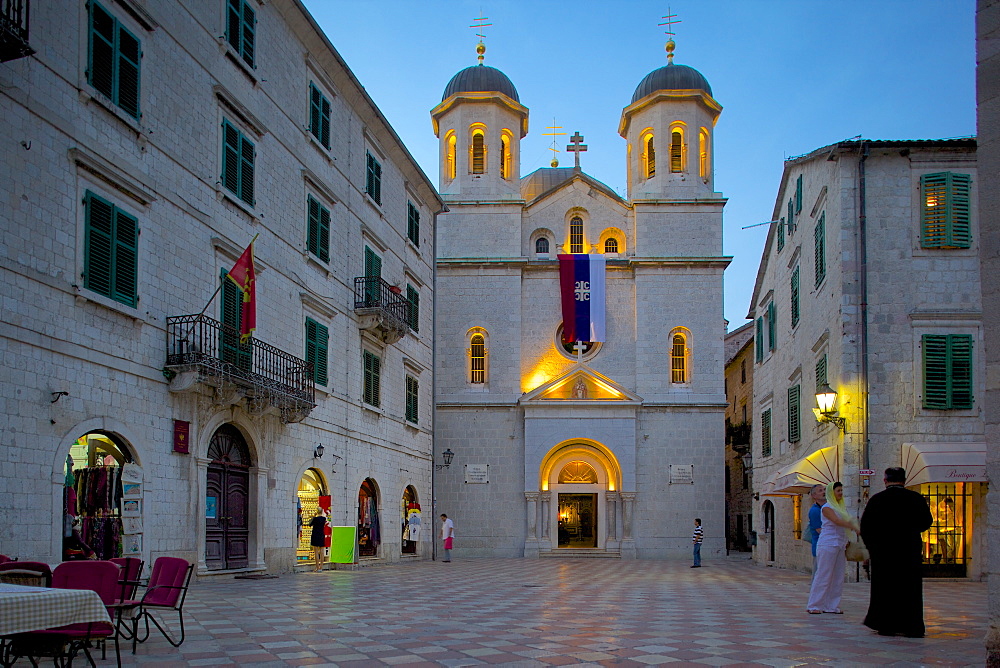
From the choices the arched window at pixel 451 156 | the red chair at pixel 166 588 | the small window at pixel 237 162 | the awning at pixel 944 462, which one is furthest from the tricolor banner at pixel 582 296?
the red chair at pixel 166 588

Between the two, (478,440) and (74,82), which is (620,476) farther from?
(74,82)

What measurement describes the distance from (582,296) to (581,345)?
6.40 feet

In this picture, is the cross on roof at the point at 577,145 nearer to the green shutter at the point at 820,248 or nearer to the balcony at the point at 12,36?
the green shutter at the point at 820,248

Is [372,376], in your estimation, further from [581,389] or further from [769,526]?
[769,526]

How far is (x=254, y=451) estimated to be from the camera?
65.8 feet

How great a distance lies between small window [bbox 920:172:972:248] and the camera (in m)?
21.4

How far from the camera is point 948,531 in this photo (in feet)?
68.7

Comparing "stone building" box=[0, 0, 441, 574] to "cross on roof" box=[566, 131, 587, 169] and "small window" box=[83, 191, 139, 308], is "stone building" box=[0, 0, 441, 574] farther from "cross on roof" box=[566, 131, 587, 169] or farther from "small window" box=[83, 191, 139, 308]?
"cross on roof" box=[566, 131, 587, 169]

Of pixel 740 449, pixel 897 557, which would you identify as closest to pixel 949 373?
pixel 897 557

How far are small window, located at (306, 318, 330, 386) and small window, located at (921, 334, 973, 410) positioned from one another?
13.5 meters

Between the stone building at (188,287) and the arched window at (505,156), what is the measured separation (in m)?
12.6

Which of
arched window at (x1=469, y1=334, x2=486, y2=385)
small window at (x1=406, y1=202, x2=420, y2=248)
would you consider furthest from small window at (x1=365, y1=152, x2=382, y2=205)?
arched window at (x1=469, y1=334, x2=486, y2=385)

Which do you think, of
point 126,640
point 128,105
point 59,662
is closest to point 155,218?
point 128,105

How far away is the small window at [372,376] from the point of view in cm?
2709
